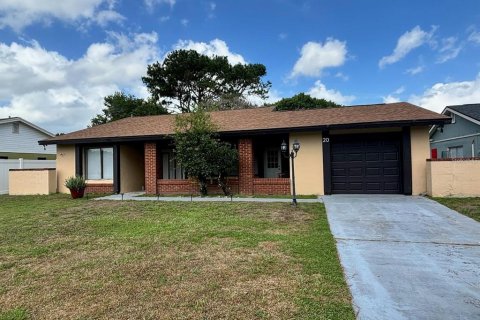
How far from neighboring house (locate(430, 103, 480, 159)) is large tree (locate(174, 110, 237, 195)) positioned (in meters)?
12.2

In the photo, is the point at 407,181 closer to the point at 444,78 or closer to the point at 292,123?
the point at 292,123

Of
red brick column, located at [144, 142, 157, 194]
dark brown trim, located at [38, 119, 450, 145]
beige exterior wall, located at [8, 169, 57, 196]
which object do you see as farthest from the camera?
beige exterior wall, located at [8, 169, 57, 196]

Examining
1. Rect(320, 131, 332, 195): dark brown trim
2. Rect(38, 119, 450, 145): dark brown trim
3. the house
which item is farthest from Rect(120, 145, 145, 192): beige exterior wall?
Rect(320, 131, 332, 195): dark brown trim

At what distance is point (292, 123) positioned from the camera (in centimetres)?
1216

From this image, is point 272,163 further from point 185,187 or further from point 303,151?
point 185,187

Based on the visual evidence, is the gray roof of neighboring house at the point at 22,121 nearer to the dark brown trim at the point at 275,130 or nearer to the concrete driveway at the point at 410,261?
the dark brown trim at the point at 275,130

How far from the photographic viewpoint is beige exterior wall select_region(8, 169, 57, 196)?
1448 cm

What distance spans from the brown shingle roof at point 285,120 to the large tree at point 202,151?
0.90m

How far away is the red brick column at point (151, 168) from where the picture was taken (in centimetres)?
1327

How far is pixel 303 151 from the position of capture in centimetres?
1195

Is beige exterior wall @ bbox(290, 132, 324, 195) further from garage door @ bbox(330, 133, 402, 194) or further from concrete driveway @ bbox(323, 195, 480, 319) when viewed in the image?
concrete driveway @ bbox(323, 195, 480, 319)

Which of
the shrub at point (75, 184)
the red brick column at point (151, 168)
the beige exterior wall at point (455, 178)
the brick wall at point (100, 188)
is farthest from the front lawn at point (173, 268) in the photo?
the brick wall at point (100, 188)

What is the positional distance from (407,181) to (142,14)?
12.9 meters

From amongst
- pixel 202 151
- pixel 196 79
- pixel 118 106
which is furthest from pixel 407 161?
pixel 118 106
